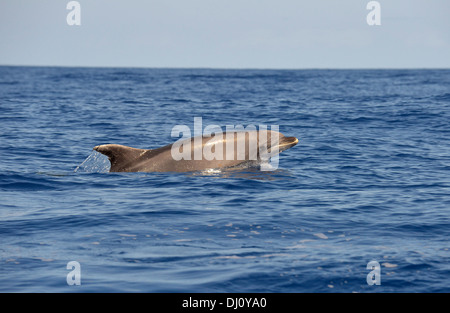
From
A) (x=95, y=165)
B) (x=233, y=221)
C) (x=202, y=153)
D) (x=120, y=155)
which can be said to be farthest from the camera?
(x=95, y=165)

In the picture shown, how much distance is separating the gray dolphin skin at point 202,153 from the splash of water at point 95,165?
62.3 inches

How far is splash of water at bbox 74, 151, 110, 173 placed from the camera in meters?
18.7

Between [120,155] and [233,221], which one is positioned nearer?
[233,221]

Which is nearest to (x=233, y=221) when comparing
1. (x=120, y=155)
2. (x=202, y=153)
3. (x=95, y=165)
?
(x=202, y=153)

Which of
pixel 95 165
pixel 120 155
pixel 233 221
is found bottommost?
pixel 233 221

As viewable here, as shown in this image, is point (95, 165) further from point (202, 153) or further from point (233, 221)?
point (233, 221)

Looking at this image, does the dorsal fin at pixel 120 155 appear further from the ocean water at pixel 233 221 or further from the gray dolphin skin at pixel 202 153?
the ocean water at pixel 233 221

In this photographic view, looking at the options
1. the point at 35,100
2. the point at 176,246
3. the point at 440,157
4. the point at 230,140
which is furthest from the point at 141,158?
the point at 35,100

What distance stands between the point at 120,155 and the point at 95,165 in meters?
2.55

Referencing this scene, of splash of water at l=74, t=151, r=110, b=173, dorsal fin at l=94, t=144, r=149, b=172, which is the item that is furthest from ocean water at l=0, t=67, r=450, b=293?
dorsal fin at l=94, t=144, r=149, b=172

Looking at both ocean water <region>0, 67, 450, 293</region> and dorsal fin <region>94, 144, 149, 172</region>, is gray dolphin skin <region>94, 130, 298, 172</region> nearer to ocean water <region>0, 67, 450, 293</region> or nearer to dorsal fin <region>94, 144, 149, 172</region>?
dorsal fin <region>94, 144, 149, 172</region>

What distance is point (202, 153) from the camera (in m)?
16.6

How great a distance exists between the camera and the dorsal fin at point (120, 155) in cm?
1620
